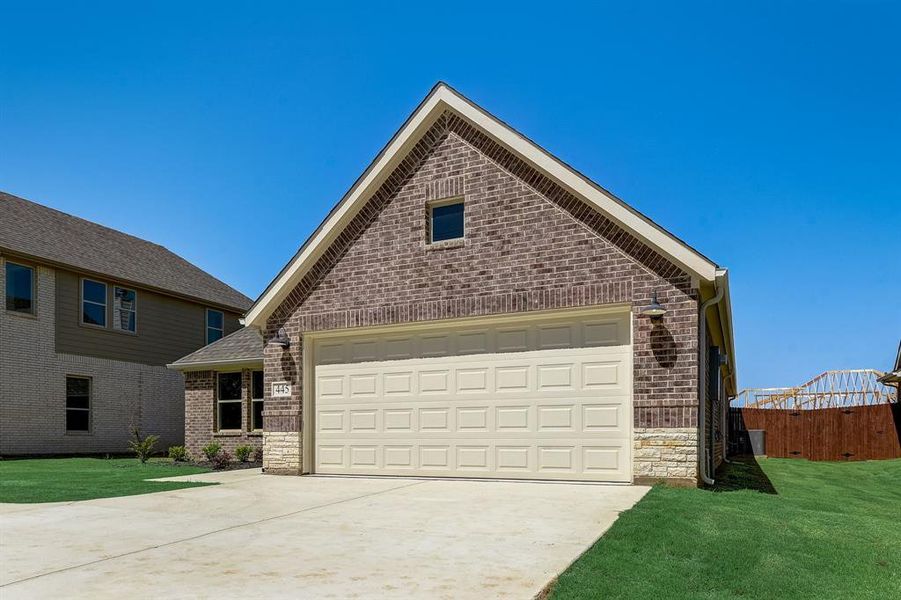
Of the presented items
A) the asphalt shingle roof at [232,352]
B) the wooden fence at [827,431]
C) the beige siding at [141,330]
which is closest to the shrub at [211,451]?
the asphalt shingle roof at [232,352]

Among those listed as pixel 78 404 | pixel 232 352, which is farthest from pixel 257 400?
pixel 78 404

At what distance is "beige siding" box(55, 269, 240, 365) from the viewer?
2191 centimetres

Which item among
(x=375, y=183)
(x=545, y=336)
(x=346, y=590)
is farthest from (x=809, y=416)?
(x=346, y=590)

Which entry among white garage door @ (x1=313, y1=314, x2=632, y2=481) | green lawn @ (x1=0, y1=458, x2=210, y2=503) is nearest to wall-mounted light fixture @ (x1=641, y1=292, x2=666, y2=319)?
white garage door @ (x1=313, y1=314, x2=632, y2=481)

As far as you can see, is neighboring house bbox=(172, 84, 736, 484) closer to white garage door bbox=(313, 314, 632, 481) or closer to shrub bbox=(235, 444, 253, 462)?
white garage door bbox=(313, 314, 632, 481)

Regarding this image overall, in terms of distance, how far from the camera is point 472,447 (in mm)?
12281

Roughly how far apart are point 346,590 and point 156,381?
71.8 ft

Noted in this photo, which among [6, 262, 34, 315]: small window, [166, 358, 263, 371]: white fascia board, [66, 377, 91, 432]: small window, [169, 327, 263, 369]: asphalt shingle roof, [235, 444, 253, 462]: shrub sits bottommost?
[235, 444, 253, 462]: shrub

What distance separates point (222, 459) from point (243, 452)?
2.26ft

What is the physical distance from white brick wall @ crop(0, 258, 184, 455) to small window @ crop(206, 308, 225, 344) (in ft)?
9.09

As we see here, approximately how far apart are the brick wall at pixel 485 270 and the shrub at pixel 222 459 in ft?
12.3

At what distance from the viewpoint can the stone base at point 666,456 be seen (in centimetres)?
1046

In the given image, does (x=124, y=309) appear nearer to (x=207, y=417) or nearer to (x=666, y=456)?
(x=207, y=417)

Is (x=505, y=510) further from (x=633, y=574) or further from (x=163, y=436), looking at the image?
(x=163, y=436)
